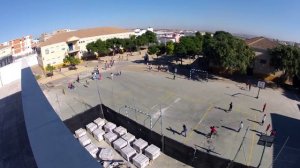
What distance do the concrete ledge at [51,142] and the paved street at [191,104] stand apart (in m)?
13.7

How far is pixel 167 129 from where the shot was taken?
80.8 ft

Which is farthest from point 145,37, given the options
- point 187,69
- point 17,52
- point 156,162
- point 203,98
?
point 156,162

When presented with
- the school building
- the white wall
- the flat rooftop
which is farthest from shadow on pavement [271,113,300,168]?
the school building

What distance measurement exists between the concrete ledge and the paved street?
1371 cm

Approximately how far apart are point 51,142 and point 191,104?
22.5m

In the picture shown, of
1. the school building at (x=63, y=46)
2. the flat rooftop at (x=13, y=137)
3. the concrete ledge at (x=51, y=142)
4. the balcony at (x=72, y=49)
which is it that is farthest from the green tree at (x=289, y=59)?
the balcony at (x=72, y=49)

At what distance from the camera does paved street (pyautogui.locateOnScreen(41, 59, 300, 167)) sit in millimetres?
22219

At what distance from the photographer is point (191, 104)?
30.2 meters

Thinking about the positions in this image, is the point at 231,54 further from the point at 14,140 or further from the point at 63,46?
the point at 63,46

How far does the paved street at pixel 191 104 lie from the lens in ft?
72.9

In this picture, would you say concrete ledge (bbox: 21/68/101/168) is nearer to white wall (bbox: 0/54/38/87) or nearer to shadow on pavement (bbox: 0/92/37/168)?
shadow on pavement (bbox: 0/92/37/168)

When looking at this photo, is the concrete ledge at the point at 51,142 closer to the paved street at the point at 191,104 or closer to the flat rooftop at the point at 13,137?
the flat rooftop at the point at 13,137

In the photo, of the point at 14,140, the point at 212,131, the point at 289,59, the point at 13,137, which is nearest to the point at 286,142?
the point at 212,131

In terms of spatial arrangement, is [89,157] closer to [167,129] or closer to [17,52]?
[167,129]
